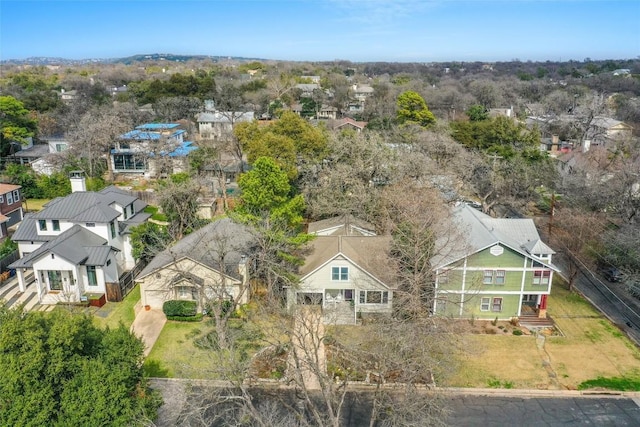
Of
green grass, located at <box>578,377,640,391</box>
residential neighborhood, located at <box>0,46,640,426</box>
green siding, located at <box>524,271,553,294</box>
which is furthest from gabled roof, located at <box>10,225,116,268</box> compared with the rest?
green grass, located at <box>578,377,640,391</box>

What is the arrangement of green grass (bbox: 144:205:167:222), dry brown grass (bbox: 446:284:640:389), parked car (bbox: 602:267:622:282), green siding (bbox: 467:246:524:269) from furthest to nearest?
green grass (bbox: 144:205:167:222) → parked car (bbox: 602:267:622:282) → green siding (bbox: 467:246:524:269) → dry brown grass (bbox: 446:284:640:389)

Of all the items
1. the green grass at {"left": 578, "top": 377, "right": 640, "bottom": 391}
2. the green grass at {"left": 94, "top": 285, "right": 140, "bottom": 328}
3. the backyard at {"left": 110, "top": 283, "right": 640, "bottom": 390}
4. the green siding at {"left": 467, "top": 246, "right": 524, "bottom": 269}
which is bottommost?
the green grass at {"left": 578, "top": 377, "right": 640, "bottom": 391}

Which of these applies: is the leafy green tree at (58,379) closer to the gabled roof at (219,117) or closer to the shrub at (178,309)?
the shrub at (178,309)

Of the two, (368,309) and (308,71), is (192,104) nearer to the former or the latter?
(368,309)

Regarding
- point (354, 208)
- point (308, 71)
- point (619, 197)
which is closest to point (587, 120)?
point (619, 197)

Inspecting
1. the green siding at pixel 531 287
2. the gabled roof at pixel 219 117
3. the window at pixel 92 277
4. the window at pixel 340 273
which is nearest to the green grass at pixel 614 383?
the green siding at pixel 531 287

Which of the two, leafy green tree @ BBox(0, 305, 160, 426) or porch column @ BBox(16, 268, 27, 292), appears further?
porch column @ BBox(16, 268, 27, 292)

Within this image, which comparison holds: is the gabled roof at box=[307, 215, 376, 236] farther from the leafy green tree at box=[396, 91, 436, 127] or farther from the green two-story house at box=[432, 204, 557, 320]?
the leafy green tree at box=[396, 91, 436, 127]

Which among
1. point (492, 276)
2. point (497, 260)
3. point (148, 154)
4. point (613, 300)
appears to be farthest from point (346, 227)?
point (148, 154)
